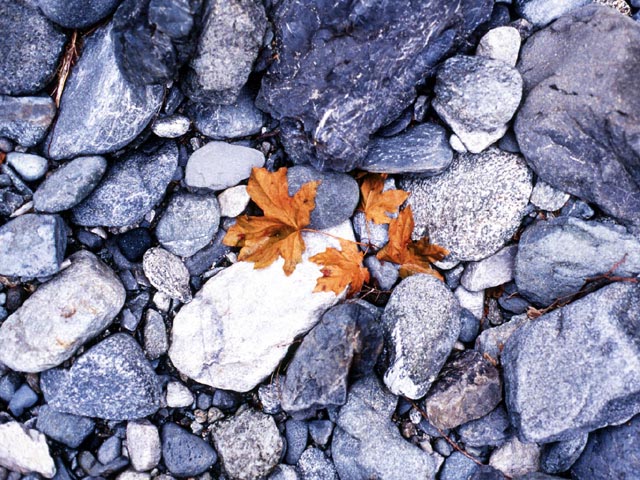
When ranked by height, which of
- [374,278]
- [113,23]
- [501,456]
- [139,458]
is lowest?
[501,456]

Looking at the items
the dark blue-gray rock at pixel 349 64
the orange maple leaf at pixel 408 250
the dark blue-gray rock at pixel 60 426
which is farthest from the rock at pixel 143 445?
the dark blue-gray rock at pixel 349 64

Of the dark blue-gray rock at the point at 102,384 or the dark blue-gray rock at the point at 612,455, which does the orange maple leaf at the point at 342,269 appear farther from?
the dark blue-gray rock at the point at 612,455

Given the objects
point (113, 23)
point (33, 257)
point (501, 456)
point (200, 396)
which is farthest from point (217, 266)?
point (501, 456)

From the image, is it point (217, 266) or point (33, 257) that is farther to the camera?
point (217, 266)

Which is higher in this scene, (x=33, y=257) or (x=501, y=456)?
(x=33, y=257)

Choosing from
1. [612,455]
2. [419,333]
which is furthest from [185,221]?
[612,455]

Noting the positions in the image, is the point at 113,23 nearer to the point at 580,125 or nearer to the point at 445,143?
the point at 445,143

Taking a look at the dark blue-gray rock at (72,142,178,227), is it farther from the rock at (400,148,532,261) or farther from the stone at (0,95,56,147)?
the rock at (400,148,532,261)
